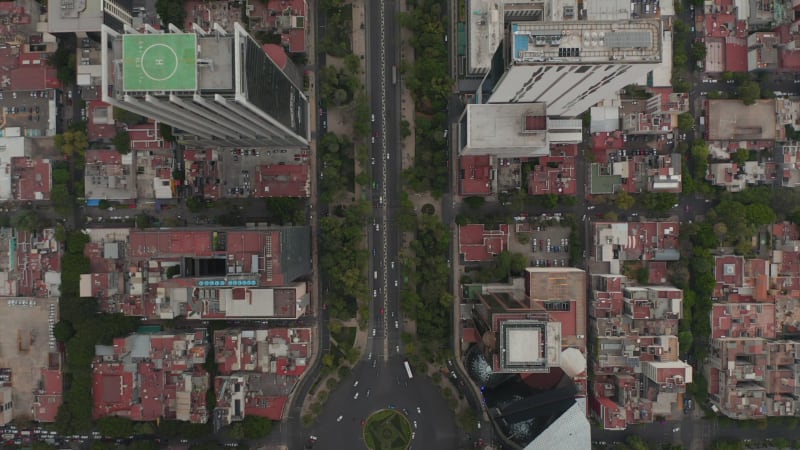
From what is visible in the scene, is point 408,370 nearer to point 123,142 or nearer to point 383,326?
point 383,326

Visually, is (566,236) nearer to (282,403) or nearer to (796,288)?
(796,288)

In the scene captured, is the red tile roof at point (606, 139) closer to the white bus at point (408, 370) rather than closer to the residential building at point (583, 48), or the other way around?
the residential building at point (583, 48)

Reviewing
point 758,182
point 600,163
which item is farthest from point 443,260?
point 758,182

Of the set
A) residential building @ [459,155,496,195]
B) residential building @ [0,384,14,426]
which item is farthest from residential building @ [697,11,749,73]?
residential building @ [0,384,14,426]

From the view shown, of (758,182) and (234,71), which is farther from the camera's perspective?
(758,182)

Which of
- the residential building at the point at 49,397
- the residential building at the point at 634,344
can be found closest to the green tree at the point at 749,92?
the residential building at the point at 634,344

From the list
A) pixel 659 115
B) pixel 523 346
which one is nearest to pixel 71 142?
pixel 523 346
